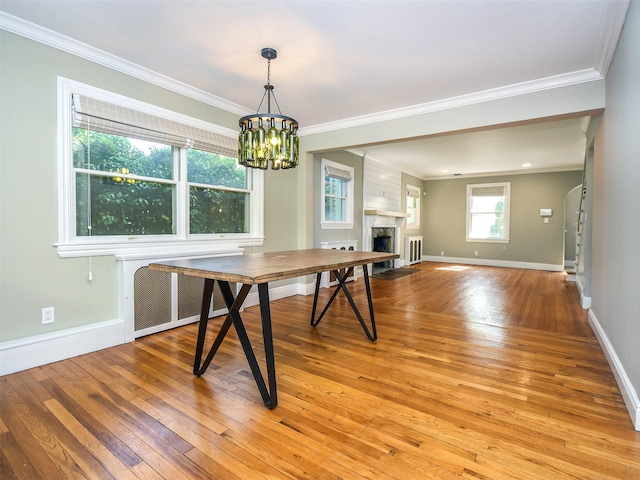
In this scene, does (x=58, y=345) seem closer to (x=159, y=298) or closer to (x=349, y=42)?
(x=159, y=298)

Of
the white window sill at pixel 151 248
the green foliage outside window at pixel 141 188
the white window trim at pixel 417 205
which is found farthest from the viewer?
the white window trim at pixel 417 205

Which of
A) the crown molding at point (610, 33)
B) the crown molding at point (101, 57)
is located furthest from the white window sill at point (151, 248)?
the crown molding at point (610, 33)

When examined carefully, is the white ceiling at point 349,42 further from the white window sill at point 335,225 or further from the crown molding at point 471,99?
the white window sill at point 335,225

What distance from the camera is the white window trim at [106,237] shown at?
2557mm

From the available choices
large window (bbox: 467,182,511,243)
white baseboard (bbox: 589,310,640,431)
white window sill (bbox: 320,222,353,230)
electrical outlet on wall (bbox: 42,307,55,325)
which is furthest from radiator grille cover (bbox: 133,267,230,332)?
large window (bbox: 467,182,511,243)

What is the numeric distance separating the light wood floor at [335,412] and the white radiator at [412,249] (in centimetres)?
505

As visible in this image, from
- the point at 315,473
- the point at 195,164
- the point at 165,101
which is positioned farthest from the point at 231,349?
the point at 165,101

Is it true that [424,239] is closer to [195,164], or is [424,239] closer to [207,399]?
[195,164]

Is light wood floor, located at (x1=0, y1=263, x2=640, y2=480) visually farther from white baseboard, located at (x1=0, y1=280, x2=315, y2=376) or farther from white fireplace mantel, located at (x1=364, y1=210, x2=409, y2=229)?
white fireplace mantel, located at (x1=364, y1=210, x2=409, y2=229)

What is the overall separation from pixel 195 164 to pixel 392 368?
287cm

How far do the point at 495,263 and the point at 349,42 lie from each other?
7782 millimetres

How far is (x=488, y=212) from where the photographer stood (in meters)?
8.77

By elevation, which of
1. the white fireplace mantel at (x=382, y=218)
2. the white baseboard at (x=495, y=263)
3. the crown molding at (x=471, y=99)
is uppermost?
the crown molding at (x=471, y=99)

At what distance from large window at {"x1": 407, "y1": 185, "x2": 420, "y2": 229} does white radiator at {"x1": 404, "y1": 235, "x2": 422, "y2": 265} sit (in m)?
0.40
